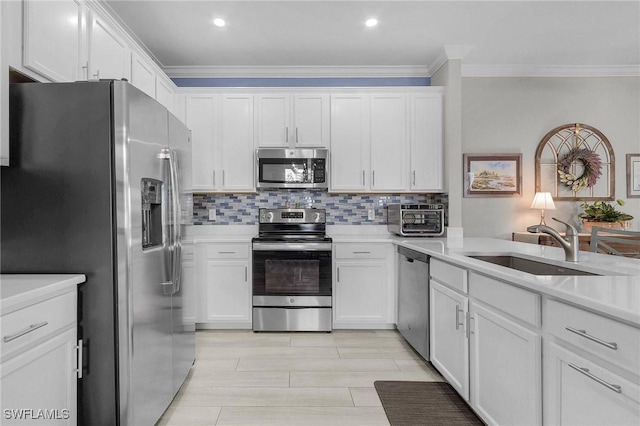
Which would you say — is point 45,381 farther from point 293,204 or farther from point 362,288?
point 293,204

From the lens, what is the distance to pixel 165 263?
76.6 inches

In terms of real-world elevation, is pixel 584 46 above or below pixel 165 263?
above

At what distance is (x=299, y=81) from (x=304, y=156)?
3.28 ft

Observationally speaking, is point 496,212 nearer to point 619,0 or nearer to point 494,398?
point 619,0

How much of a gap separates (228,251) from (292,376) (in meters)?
1.46

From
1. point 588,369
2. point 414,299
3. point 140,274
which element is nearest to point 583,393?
point 588,369

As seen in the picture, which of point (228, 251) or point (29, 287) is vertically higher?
point (29, 287)

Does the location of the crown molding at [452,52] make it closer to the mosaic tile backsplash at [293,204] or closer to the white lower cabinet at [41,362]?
the mosaic tile backsplash at [293,204]

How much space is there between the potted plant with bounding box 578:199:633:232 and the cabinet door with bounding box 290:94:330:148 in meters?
3.10

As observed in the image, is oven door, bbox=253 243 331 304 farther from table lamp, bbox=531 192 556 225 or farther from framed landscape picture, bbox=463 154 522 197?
table lamp, bbox=531 192 556 225

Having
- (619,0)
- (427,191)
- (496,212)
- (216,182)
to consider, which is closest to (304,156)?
(216,182)

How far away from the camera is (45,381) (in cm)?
131

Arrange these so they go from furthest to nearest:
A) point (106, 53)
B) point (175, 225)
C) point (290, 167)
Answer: point (290, 167) → point (106, 53) → point (175, 225)

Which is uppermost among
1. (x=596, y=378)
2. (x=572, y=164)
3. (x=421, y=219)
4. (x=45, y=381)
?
(x=572, y=164)
